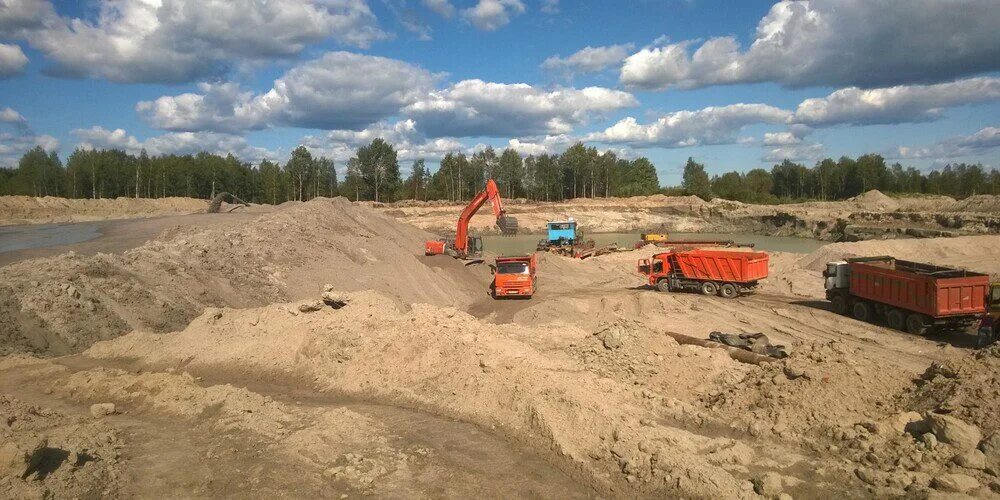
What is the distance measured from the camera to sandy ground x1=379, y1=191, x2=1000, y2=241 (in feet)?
207

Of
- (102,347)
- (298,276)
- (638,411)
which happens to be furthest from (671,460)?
(298,276)

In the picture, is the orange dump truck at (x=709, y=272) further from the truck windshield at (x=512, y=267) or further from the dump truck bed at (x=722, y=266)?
the truck windshield at (x=512, y=267)

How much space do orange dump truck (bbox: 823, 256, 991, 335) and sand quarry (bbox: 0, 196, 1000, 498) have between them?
851 millimetres

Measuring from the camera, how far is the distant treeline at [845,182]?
336 ft

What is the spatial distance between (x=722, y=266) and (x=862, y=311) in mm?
5950

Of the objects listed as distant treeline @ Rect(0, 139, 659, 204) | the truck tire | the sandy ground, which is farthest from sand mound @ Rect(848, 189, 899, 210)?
the truck tire

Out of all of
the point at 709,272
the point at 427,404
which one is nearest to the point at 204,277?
the point at 427,404

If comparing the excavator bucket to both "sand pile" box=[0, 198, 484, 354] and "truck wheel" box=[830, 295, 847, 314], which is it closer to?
"sand pile" box=[0, 198, 484, 354]

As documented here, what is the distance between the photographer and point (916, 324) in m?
19.6

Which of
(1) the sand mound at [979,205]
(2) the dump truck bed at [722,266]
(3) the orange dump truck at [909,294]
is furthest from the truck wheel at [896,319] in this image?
(1) the sand mound at [979,205]

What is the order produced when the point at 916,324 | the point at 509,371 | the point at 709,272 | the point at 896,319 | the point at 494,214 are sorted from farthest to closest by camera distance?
the point at 494,214, the point at 709,272, the point at 896,319, the point at 916,324, the point at 509,371

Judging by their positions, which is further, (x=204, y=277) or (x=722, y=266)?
(x=722, y=266)

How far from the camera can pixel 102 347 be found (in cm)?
1454

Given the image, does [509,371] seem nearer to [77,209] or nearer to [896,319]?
[896,319]
